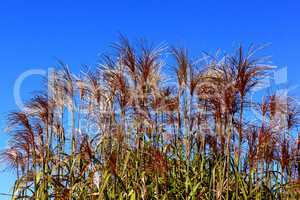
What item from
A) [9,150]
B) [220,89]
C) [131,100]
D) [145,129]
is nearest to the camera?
[220,89]

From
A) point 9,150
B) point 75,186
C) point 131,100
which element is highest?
point 131,100

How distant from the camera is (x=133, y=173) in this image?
5762mm

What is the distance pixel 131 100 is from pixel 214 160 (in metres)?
1.10

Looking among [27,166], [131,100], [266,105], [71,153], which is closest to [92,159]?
[71,153]

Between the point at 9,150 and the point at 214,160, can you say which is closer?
the point at 214,160

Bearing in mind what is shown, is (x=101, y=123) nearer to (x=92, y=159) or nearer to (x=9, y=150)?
(x=92, y=159)

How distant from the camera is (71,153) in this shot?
5.87 meters

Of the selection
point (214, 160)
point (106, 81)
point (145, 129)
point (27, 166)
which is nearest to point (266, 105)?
point (214, 160)

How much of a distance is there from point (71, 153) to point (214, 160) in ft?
4.84

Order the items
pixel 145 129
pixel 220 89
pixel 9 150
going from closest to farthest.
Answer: pixel 220 89
pixel 145 129
pixel 9 150

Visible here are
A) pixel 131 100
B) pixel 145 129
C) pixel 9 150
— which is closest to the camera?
pixel 131 100

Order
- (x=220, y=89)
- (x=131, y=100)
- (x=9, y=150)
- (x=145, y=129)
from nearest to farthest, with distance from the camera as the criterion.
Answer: (x=220, y=89)
(x=131, y=100)
(x=145, y=129)
(x=9, y=150)

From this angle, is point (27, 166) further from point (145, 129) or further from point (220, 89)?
point (220, 89)

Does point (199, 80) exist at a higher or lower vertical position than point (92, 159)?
higher
